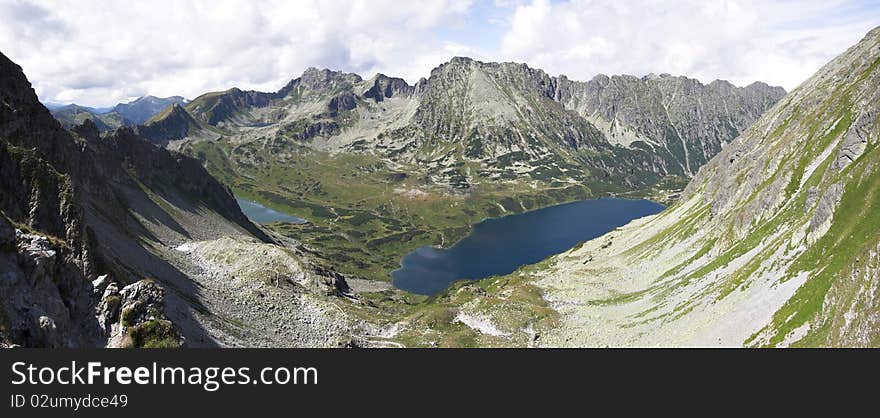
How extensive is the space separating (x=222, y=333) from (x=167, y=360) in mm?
44117

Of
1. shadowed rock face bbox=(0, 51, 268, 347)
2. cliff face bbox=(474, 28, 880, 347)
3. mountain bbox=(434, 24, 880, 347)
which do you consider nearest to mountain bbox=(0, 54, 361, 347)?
shadowed rock face bbox=(0, 51, 268, 347)

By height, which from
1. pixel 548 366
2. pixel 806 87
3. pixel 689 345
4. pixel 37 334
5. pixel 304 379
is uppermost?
pixel 806 87

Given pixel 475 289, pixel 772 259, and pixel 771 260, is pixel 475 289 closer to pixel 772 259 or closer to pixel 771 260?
pixel 771 260

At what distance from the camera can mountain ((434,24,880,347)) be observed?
53812 mm

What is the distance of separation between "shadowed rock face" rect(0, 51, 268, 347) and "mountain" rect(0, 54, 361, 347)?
0.45 feet

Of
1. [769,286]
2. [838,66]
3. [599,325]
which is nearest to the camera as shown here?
[769,286]

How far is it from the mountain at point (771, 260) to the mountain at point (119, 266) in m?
37.7

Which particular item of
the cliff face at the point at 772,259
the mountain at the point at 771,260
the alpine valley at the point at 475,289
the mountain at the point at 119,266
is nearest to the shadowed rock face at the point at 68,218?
the mountain at the point at 119,266

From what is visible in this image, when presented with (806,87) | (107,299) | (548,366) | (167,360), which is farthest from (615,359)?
(806,87)

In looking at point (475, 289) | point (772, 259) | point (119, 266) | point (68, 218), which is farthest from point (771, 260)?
point (68, 218)

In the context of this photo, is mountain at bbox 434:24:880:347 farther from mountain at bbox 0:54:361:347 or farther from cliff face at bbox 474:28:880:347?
mountain at bbox 0:54:361:347

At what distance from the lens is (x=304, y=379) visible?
75.4 feet

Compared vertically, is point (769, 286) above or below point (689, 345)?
above

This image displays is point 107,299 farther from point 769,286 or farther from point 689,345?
point 769,286
